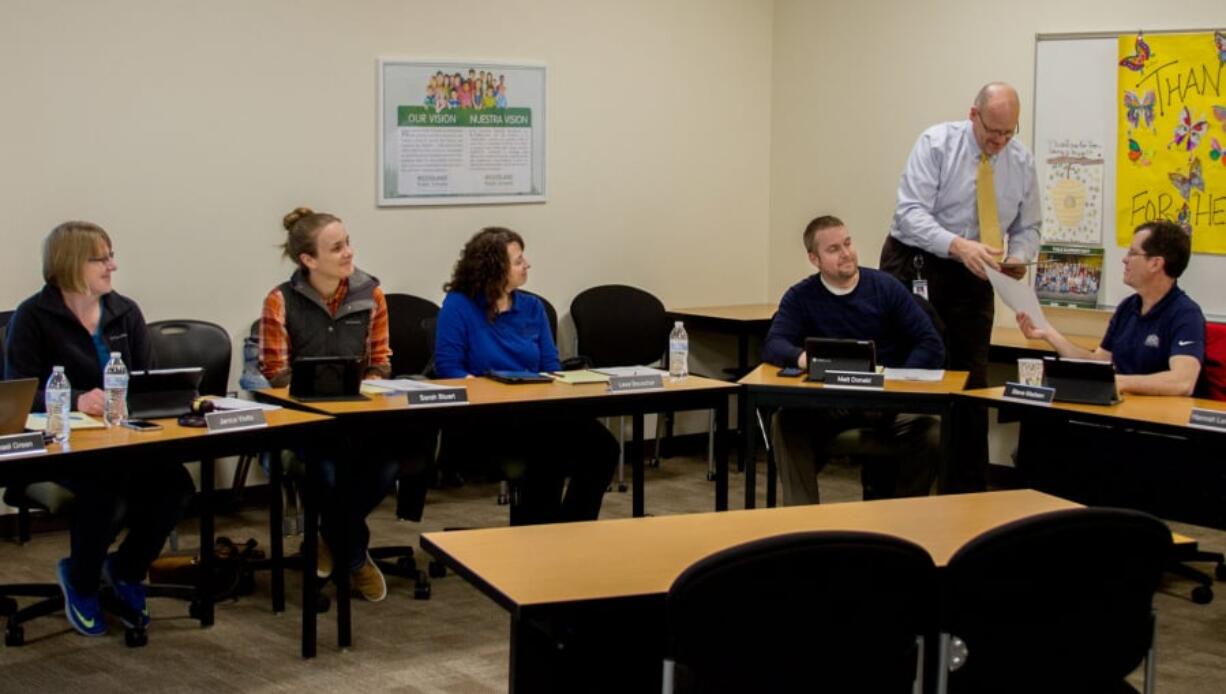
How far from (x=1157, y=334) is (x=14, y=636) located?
3734 millimetres

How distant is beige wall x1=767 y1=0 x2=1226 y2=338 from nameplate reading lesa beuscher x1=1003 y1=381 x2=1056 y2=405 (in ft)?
6.78

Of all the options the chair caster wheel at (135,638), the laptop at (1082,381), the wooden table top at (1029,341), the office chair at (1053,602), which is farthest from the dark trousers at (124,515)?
the wooden table top at (1029,341)

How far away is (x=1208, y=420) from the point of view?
4.25 metres

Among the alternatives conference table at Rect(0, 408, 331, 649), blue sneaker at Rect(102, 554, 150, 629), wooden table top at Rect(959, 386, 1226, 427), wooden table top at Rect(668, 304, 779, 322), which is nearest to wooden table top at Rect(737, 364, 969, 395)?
wooden table top at Rect(959, 386, 1226, 427)

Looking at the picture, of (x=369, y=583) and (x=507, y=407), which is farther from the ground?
(x=507, y=407)

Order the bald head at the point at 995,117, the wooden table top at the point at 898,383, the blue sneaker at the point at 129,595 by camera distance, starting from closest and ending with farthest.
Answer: the blue sneaker at the point at 129,595 < the wooden table top at the point at 898,383 < the bald head at the point at 995,117

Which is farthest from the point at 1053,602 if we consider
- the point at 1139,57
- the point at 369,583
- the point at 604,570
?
the point at 1139,57

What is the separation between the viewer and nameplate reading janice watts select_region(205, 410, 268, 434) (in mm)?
4055

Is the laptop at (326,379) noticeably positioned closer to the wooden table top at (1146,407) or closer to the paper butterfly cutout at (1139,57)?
the wooden table top at (1146,407)

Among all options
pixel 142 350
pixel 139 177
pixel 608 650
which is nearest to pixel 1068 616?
pixel 608 650

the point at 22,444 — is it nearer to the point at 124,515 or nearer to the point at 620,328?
the point at 124,515

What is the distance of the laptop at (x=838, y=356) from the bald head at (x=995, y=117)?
1233 millimetres

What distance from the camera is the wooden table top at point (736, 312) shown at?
23.8 ft

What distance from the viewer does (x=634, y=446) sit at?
17.3 feet
